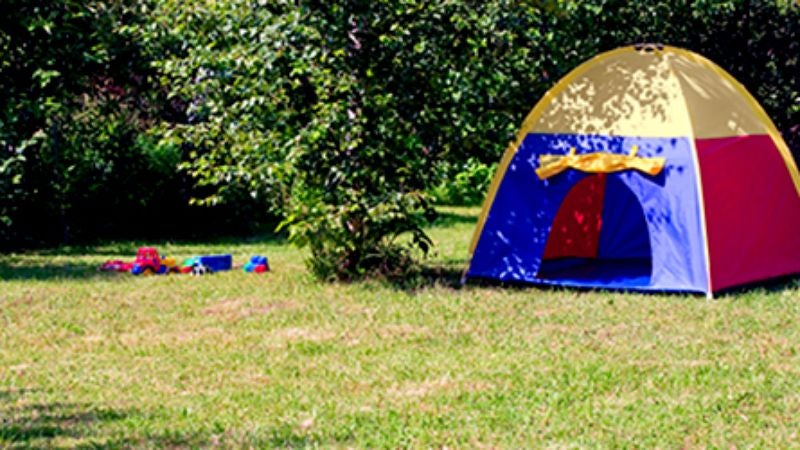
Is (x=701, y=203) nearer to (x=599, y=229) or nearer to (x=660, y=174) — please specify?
(x=660, y=174)

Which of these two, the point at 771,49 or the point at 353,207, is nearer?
the point at 353,207

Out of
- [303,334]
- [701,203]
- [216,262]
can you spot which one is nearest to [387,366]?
[303,334]

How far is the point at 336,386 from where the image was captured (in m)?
7.51

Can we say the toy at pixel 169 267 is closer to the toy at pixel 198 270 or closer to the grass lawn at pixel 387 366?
the toy at pixel 198 270

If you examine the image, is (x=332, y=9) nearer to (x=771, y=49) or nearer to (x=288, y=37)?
(x=288, y=37)

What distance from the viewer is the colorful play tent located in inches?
425

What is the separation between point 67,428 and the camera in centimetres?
657

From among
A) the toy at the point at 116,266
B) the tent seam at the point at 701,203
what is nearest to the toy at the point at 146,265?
the toy at the point at 116,266

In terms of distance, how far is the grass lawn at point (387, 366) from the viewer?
257 inches

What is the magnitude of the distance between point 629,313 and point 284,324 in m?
2.69

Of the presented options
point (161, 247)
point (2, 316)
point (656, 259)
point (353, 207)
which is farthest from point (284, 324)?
point (161, 247)

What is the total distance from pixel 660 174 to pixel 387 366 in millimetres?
3935

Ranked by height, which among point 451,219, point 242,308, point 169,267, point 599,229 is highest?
point 599,229

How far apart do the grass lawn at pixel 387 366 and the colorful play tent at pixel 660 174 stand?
0.38 metres
